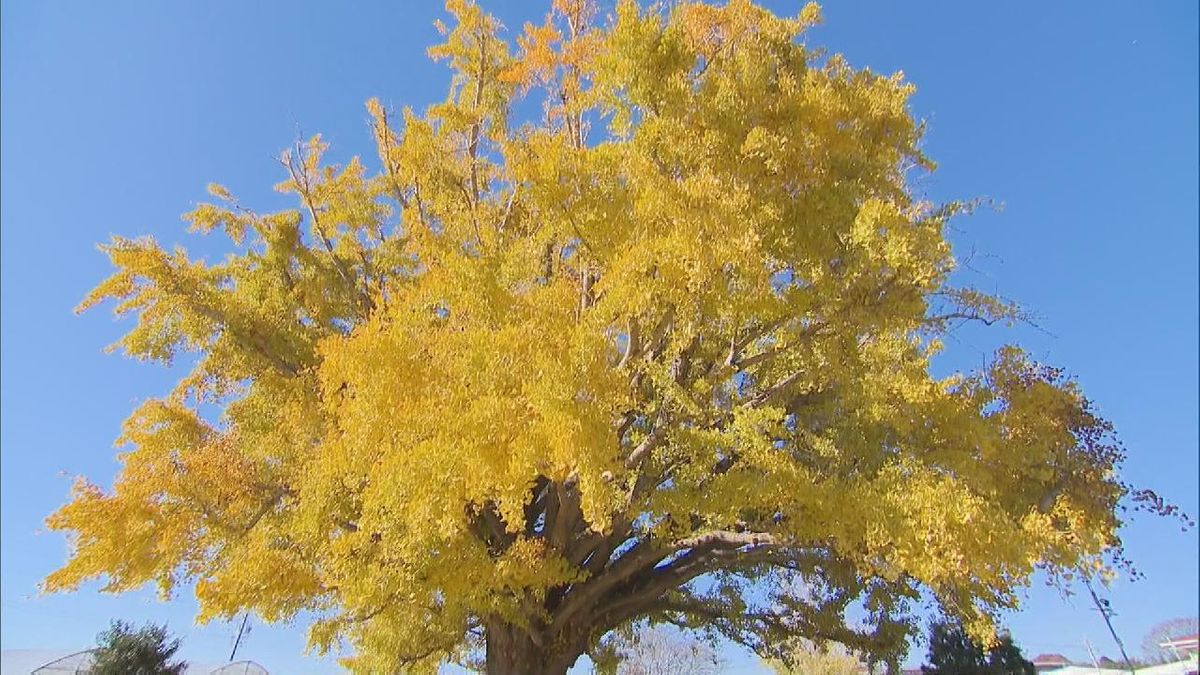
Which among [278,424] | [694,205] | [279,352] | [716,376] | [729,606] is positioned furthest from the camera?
[729,606]

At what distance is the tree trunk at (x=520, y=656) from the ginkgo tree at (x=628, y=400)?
0.04m

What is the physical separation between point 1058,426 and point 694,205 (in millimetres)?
4380

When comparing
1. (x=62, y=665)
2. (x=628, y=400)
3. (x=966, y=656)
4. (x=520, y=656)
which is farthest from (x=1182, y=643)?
(x=62, y=665)

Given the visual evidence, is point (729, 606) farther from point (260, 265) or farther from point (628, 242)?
point (260, 265)

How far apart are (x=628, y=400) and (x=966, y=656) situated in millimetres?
8950

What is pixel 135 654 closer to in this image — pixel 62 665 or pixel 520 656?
pixel 62 665

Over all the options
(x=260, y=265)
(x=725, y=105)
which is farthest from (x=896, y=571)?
(x=260, y=265)

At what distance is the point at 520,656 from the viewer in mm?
7992

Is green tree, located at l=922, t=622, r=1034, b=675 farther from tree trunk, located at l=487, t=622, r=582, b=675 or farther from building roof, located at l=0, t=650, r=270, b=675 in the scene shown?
building roof, located at l=0, t=650, r=270, b=675

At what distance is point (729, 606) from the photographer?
32.2ft

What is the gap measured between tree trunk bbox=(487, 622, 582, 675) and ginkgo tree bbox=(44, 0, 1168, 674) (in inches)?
1.6

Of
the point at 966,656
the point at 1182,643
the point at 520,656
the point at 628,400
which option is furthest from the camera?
the point at 1182,643

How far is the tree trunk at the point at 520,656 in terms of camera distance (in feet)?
26.1

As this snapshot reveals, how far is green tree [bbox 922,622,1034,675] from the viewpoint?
1043cm
